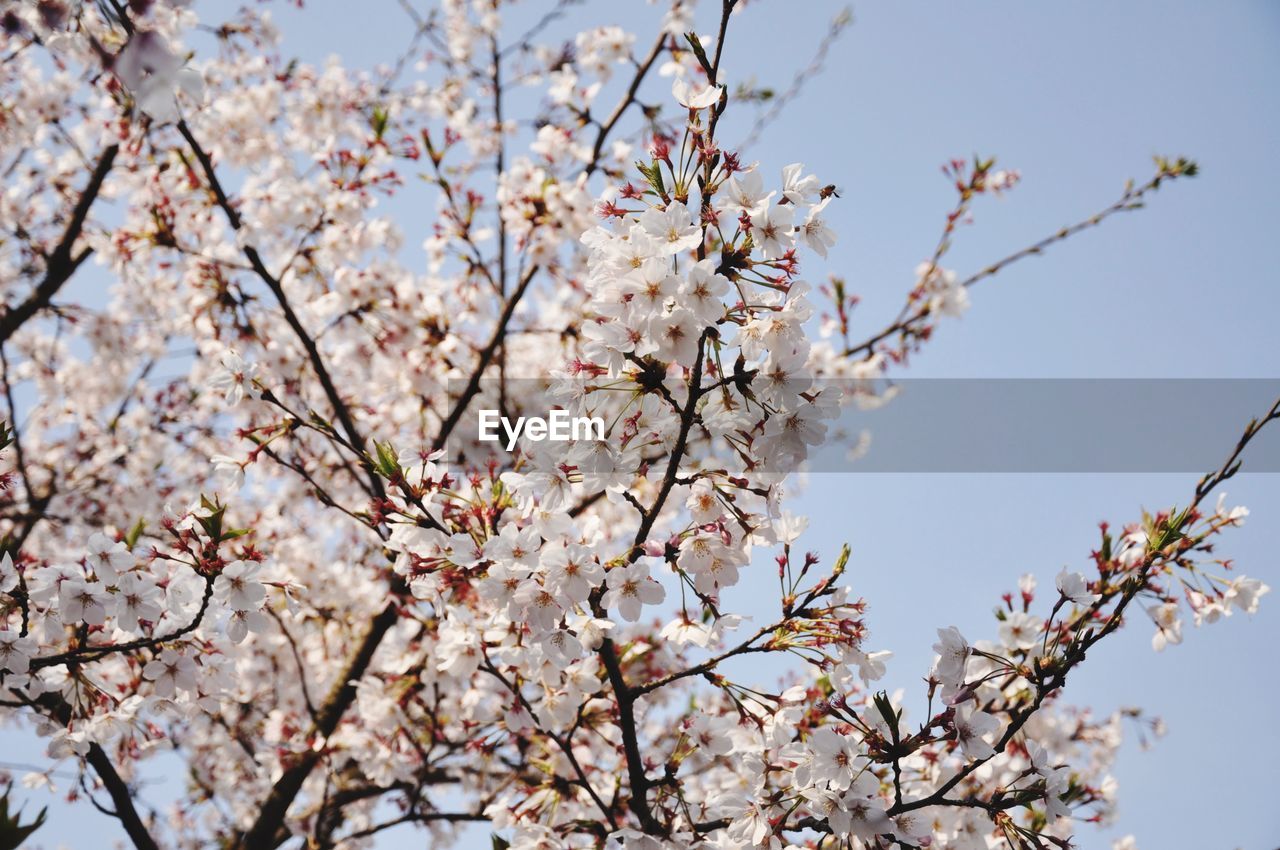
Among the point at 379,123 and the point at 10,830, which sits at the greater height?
the point at 379,123

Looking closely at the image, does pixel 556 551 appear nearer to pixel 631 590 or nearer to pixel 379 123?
pixel 631 590

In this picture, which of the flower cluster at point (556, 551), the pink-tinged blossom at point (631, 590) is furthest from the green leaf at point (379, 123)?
the pink-tinged blossom at point (631, 590)

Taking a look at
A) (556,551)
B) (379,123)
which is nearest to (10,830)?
(556,551)

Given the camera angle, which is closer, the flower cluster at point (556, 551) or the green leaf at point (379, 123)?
the flower cluster at point (556, 551)

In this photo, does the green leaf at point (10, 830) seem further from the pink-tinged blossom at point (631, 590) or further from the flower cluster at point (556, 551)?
the pink-tinged blossom at point (631, 590)

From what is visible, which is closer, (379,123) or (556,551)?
(556,551)

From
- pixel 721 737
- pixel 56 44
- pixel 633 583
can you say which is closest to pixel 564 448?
pixel 633 583

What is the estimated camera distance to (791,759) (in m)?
2.46

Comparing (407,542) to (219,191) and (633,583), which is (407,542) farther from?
(219,191)

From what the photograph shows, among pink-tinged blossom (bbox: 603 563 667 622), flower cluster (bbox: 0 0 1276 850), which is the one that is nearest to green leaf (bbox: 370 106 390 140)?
flower cluster (bbox: 0 0 1276 850)

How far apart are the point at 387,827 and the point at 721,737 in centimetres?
244

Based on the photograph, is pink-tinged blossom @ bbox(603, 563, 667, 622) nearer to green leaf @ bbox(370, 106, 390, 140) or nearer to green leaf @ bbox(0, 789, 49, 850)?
green leaf @ bbox(0, 789, 49, 850)

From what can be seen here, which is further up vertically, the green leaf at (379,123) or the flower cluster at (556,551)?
the green leaf at (379,123)

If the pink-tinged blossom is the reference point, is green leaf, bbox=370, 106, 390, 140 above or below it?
above
